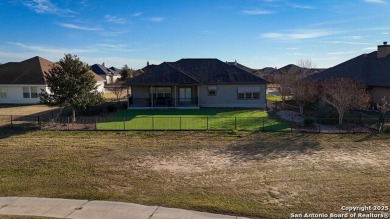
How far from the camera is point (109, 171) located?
1281cm

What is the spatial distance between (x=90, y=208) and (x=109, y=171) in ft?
12.4

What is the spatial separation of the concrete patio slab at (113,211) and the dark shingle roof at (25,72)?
32772mm

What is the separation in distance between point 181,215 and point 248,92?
85.6 feet

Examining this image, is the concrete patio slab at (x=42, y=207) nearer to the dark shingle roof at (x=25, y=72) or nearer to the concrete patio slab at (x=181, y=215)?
the concrete patio slab at (x=181, y=215)

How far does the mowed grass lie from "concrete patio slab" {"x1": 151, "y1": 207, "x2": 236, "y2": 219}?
0.34 meters

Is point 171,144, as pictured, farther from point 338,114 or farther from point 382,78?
point 382,78

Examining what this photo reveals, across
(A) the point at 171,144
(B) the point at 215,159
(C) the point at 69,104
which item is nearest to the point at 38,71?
(C) the point at 69,104

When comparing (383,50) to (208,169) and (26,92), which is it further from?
(26,92)

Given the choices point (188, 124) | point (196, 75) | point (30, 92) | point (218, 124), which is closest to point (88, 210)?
point (188, 124)

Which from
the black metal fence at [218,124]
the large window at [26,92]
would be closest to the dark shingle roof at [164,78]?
the black metal fence at [218,124]

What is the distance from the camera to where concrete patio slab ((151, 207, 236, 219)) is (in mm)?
8461

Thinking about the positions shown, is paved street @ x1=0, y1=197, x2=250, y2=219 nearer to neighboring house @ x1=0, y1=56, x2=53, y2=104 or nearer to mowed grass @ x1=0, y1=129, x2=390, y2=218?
mowed grass @ x1=0, y1=129, x2=390, y2=218

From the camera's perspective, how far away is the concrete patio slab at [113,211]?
8.52 metres

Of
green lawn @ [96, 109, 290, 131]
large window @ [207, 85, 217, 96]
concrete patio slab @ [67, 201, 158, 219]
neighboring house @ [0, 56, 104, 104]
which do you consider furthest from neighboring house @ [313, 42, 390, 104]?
neighboring house @ [0, 56, 104, 104]
